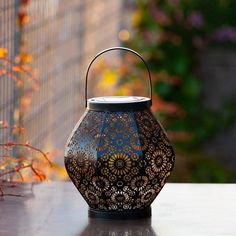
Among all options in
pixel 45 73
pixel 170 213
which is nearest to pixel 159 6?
pixel 45 73

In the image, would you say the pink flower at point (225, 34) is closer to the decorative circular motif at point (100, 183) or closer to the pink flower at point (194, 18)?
the pink flower at point (194, 18)

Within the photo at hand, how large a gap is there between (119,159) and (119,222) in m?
0.14

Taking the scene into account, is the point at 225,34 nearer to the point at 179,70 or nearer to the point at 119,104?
the point at 179,70

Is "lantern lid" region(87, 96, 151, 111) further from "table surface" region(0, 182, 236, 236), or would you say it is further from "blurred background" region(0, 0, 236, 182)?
"blurred background" region(0, 0, 236, 182)

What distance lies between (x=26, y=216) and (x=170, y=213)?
31 cm

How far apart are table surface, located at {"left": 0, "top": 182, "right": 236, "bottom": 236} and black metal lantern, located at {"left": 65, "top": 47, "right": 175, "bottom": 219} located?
0.04 metres

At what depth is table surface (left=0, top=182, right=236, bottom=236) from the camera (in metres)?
1.83

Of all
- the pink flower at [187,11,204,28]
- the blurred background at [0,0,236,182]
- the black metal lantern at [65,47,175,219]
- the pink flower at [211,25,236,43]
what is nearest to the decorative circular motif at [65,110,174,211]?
the black metal lantern at [65,47,175,219]

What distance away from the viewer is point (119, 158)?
6.10 feet

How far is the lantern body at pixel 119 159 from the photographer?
187cm

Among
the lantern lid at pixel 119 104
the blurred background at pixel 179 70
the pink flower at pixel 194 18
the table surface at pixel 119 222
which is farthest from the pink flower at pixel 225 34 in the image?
the lantern lid at pixel 119 104

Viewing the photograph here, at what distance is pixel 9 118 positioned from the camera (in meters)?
3.30

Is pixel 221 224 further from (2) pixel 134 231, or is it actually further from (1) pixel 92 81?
(1) pixel 92 81

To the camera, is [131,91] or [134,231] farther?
[131,91]
